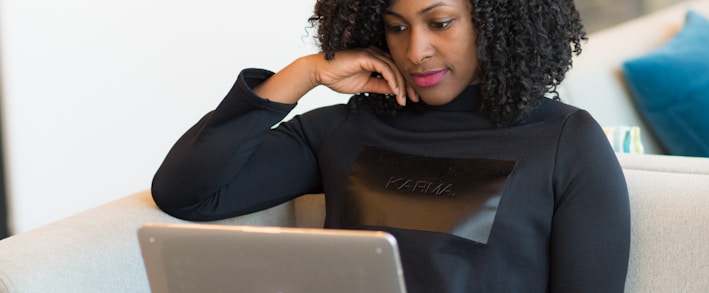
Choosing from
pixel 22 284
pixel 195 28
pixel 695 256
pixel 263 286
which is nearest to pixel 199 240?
pixel 263 286

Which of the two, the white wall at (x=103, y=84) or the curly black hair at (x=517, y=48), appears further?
the white wall at (x=103, y=84)

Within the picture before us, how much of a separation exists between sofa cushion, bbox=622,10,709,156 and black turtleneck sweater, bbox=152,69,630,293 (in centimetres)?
134

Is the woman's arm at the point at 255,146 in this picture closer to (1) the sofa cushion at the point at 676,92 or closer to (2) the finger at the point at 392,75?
(2) the finger at the point at 392,75

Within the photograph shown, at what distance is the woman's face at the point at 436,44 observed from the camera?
1344mm

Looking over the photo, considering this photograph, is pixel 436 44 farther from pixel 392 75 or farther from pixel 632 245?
pixel 632 245

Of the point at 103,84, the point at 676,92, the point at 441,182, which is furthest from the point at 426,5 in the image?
the point at 676,92

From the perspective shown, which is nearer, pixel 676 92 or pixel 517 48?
pixel 517 48

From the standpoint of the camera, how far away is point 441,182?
1359mm

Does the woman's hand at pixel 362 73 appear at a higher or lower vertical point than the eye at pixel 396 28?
lower

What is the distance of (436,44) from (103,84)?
4.04 ft

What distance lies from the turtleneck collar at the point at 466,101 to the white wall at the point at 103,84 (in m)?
0.95

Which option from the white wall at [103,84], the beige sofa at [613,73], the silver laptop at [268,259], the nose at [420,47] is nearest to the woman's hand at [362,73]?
the nose at [420,47]

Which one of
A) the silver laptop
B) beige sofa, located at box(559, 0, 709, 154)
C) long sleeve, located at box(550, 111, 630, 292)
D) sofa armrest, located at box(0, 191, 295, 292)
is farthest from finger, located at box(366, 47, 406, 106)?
beige sofa, located at box(559, 0, 709, 154)

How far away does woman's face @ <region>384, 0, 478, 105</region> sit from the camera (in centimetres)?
134
